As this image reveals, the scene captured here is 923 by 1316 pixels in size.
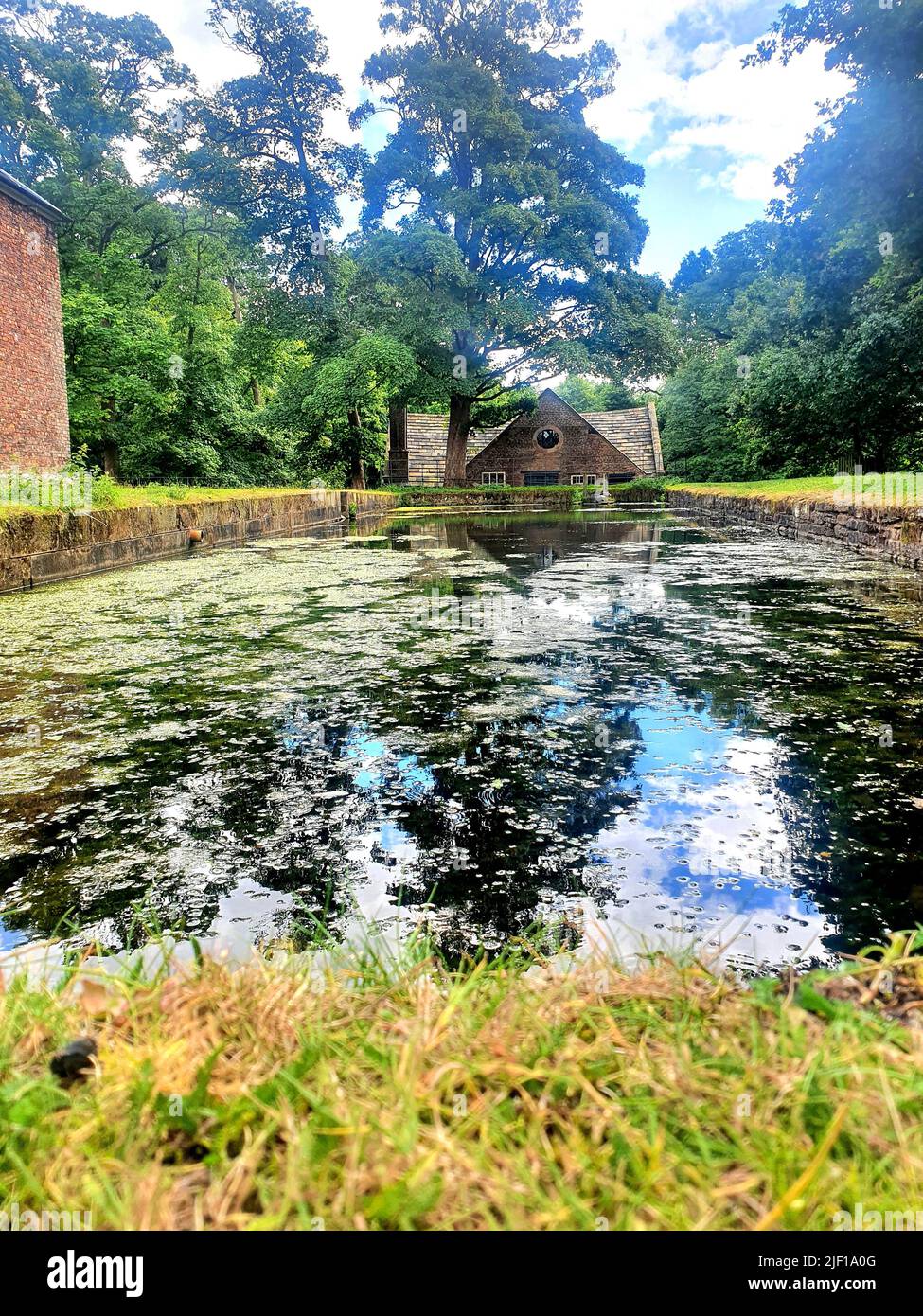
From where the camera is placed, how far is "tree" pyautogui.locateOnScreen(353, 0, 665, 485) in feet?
96.7

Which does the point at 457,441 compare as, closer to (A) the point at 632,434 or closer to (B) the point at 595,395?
(A) the point at 632,434

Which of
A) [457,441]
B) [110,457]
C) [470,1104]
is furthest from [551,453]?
[470,1104]

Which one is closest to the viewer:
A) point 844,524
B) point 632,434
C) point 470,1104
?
point 470,1104

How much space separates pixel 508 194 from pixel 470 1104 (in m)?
34.0

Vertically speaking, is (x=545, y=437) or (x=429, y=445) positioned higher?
(x=545, y=437)

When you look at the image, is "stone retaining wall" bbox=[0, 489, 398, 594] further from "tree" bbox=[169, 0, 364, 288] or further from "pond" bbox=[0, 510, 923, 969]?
"tree" bbox=[169, 0, 364, 288]

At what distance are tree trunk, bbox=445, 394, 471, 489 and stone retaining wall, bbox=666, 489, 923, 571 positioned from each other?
18016 millimetres

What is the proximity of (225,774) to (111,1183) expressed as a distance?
6.53 feet

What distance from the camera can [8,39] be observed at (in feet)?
83.6

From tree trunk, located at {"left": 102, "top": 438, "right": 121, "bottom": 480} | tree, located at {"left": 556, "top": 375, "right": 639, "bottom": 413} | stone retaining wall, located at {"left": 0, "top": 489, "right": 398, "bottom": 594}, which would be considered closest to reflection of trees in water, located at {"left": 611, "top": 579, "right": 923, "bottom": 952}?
stone retaining wall, located at {"left": 0, "top": 489, "right": 398, "bottom": 594}

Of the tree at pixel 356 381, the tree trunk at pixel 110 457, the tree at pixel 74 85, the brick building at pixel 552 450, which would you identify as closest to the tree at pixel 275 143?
the tree at pixel 74 85

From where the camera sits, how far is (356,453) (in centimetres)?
3531

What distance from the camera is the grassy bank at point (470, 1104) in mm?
942
